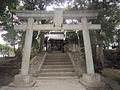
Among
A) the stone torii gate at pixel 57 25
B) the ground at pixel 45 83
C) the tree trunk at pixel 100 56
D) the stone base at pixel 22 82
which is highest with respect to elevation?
the stone torii gate at pixel 57 25

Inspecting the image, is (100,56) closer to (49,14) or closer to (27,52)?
(49,14)

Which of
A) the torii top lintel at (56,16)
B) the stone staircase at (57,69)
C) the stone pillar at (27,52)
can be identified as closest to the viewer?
the stone pillar at (27,52)

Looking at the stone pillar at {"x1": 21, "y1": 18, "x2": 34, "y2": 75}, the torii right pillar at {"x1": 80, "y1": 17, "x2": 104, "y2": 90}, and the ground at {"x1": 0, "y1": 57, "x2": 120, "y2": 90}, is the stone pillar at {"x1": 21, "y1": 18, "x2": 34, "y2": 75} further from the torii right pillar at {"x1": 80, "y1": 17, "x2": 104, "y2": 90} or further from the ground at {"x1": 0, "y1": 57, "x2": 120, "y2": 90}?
the torii right pillar at {"x1": 80, "y1": 17, "x2": 104, "y2": 90}

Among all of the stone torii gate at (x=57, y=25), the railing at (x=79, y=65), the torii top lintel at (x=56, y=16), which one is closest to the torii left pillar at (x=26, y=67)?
the stone torii gate at (x=57, y=25)

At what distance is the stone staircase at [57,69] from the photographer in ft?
31.6

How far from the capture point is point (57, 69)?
10.4 m

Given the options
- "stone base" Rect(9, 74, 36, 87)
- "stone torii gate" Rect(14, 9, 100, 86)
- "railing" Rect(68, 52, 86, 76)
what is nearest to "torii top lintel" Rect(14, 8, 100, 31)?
"stone torii gate" Rect(14, 9, 100, 86)

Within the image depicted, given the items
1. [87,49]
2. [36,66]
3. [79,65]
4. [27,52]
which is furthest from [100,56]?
[27,52]

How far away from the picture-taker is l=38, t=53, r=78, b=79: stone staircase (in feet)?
31.6

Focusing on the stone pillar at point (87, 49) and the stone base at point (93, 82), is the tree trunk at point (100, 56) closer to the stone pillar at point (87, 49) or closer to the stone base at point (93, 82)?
the stone pillar at point (87, 49)

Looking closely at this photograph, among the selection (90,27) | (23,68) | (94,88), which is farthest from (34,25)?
(94,88)

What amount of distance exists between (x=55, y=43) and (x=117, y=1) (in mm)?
12951

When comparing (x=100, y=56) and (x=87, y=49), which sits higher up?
(x=87, y=49)

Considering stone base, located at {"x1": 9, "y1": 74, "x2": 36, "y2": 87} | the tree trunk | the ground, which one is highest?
the tree trunk
